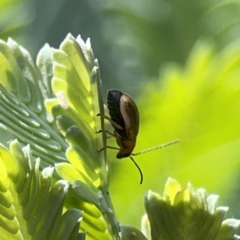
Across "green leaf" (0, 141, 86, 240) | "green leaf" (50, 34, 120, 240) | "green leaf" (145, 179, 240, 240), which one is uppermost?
"green leaf" (50, 34, 120, 240)

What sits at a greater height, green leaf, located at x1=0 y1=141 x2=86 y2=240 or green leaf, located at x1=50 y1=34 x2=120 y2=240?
green leaf, located at x1=50 y1=34 x2=120 y2=240

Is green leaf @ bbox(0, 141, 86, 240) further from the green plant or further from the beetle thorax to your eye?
the beetle thorax

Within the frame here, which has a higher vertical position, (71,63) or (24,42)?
(24,42)

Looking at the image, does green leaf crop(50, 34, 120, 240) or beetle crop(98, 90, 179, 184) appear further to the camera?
beetle crop(98, 90, 179, 184)

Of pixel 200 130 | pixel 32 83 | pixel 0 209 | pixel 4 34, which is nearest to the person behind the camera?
pixel 0 209

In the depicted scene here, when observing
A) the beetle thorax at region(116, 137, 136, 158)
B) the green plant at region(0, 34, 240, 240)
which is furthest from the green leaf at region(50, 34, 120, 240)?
the beetle thorax at region(116, 137, 136, 158)

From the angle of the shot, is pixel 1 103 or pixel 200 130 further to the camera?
pixel 200 130

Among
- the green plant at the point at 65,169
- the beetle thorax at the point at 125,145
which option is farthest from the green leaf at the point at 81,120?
the beetle thorax at the point at 125,145

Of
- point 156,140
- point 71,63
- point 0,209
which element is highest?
point 156,140

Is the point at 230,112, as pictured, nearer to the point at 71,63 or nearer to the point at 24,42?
the point at 71,63

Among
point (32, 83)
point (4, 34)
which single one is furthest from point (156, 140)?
point (4, 34)

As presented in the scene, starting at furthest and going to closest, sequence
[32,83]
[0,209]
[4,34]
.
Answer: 1. [4,34]
2. [32,83]
3. [0,209]
